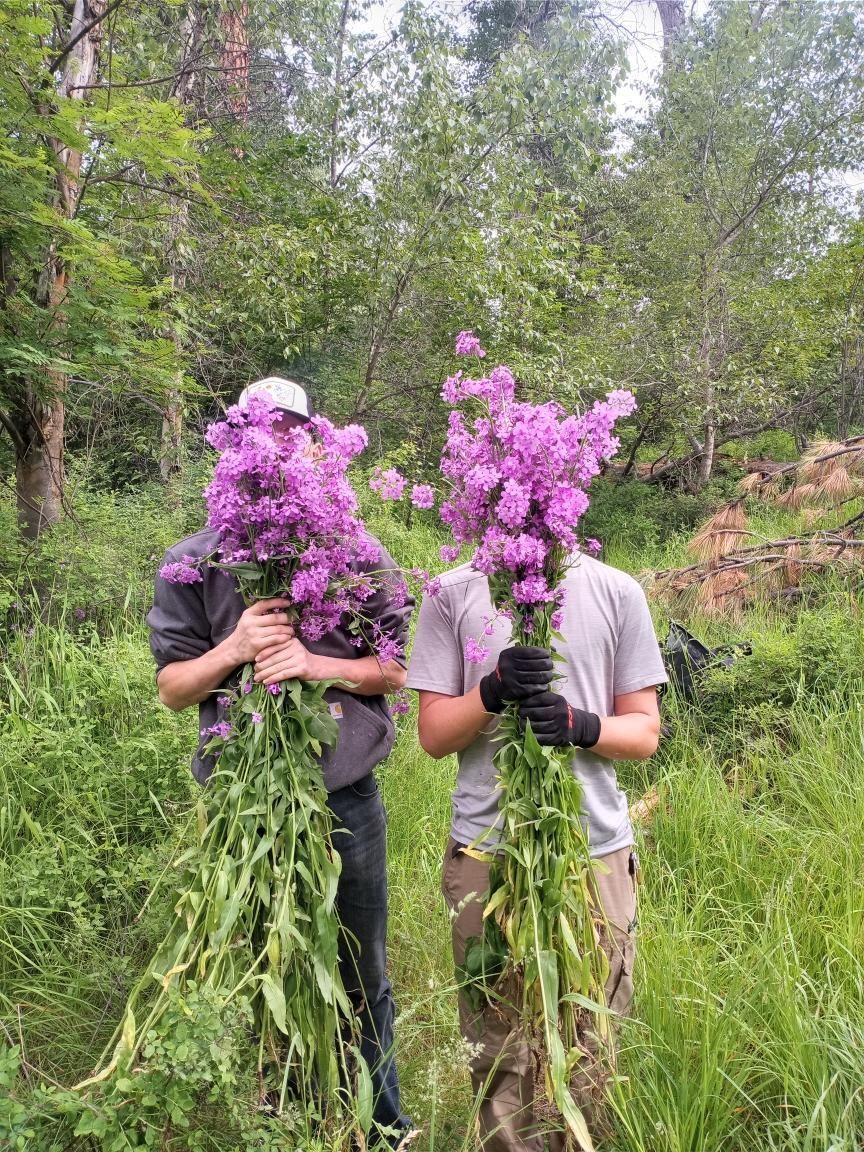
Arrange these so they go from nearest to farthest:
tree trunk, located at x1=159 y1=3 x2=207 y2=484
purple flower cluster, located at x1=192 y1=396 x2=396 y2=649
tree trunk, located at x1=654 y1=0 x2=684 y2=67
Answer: purple flower cluster, located at x1=192 y1=396 x2=396 y2=649
tree trunk, located at x1=159 y1=3 x2=207 y2=484
tree trunk, located at x1=654 y1=0 x2=684 y2=67

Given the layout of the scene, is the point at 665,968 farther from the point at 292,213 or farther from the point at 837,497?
the point at 292,213

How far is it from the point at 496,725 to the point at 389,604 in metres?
0.37

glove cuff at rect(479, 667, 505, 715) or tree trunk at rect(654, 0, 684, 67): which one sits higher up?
tree trunk at rect(654, 0, 684, 67)

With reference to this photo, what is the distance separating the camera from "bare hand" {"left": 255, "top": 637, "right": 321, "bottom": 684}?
53.5 inches

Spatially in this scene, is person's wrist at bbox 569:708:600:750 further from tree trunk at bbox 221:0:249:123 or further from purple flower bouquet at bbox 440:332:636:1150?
tree trunk at bbox 221:0:249:123

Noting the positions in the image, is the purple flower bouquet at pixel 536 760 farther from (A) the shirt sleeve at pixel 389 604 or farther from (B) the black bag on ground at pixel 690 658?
(B) the black bag on ground at pixel 690 658

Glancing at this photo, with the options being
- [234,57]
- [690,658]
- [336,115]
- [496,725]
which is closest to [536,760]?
[496,725]

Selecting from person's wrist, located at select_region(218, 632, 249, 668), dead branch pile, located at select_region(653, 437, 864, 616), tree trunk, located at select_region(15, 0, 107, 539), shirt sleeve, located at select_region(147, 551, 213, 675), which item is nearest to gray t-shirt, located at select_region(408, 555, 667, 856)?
person's wrist, located at select_region(218, 632, 249, 668)

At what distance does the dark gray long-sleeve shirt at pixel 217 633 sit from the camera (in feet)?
5.20

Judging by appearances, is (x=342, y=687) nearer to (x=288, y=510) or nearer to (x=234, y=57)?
(x=288, y=510)

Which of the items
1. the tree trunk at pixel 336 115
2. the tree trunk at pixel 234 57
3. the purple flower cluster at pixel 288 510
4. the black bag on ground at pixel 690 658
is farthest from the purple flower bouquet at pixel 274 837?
the tree trunk at pixel 336 115

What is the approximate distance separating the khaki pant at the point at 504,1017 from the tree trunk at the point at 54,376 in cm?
309

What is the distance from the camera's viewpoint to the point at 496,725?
147 cm

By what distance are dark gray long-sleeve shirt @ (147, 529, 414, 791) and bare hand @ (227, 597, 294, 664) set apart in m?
0.18
